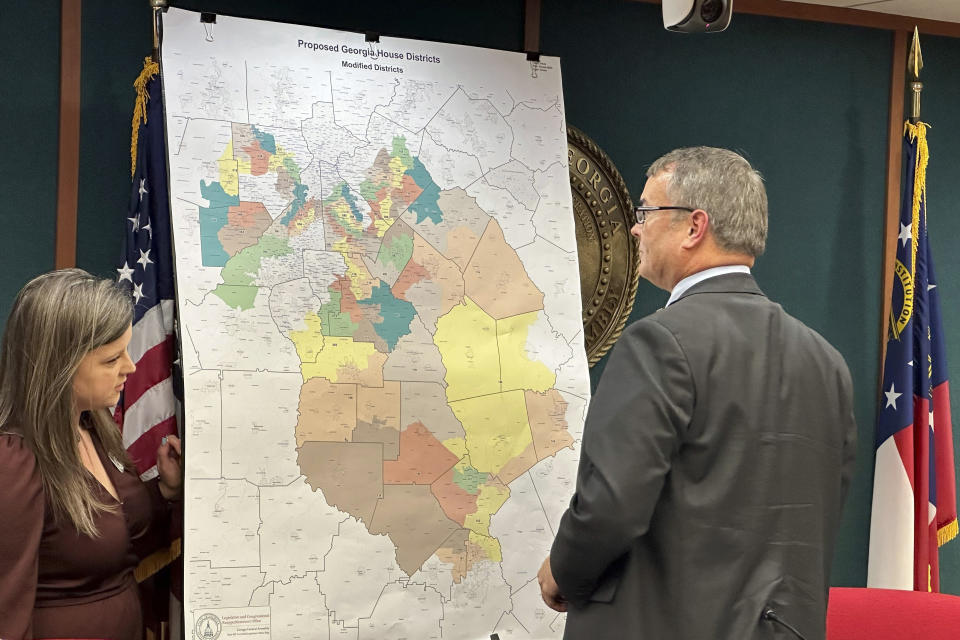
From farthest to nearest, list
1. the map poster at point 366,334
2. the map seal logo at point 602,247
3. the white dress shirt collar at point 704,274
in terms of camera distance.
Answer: the map seal logo at point 602,247 → the map poster at point 366,334 → the white dress shirt collar at point 704,274

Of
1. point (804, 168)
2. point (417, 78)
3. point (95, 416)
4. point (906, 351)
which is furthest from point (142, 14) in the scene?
point (906, 351)

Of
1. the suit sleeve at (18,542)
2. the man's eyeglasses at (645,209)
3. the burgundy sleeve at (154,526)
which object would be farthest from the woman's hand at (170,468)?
the man's eyeglasses at (645,209)

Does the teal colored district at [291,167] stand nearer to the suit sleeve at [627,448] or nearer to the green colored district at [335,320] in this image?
the green colored district at [335,320]

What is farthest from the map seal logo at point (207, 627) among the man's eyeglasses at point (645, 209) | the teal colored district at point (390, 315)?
the man's eyeglasses at point (645, 209)

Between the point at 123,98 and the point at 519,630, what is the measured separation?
1.92 meters

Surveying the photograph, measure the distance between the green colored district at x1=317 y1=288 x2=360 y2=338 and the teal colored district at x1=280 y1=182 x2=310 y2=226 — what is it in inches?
8.5

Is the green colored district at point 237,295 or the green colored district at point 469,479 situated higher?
the green colored district at point 237,295

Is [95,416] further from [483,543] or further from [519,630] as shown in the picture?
[519,630]

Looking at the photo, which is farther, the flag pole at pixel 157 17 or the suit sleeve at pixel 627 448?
the flag pole at pixel 157 17

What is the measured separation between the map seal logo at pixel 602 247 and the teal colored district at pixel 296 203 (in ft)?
3.90

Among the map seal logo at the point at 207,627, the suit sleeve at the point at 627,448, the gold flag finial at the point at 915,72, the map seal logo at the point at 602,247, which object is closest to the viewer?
the suit sleeve at the point at 627,448

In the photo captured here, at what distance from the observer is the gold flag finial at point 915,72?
3.80 meters

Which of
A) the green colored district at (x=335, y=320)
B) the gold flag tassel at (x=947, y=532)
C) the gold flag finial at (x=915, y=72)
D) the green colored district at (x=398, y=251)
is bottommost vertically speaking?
the gold flag tassel at (x=947, y=532)

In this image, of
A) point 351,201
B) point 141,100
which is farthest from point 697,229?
point 141,100
